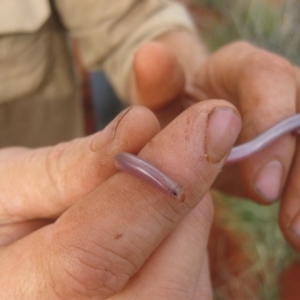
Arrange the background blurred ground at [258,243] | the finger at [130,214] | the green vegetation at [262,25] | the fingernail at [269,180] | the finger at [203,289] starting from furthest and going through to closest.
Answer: the green vegetation at [262,25], the background blurred ground at [258,243], the fingernail at [269,180], the finger at [203,289], the finger at [130,214]

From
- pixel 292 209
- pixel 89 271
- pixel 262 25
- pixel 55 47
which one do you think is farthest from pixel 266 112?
pixel 262 25

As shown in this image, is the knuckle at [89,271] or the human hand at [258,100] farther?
the human hand at [258,100]

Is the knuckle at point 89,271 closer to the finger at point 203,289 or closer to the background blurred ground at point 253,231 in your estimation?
the finger at point 203,289

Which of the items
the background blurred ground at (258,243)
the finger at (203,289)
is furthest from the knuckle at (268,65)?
the background blurred ground at (258,243)

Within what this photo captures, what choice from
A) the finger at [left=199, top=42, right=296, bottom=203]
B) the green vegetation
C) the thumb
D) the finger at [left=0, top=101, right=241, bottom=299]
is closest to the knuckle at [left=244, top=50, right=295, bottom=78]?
the finger at [left=199, top=42, right=296, bottom=203]

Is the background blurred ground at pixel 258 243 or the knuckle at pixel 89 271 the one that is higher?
the knuckle at pixel 89 271

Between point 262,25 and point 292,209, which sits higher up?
point 292,209

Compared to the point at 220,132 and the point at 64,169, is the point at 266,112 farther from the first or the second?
the point at 64,169
